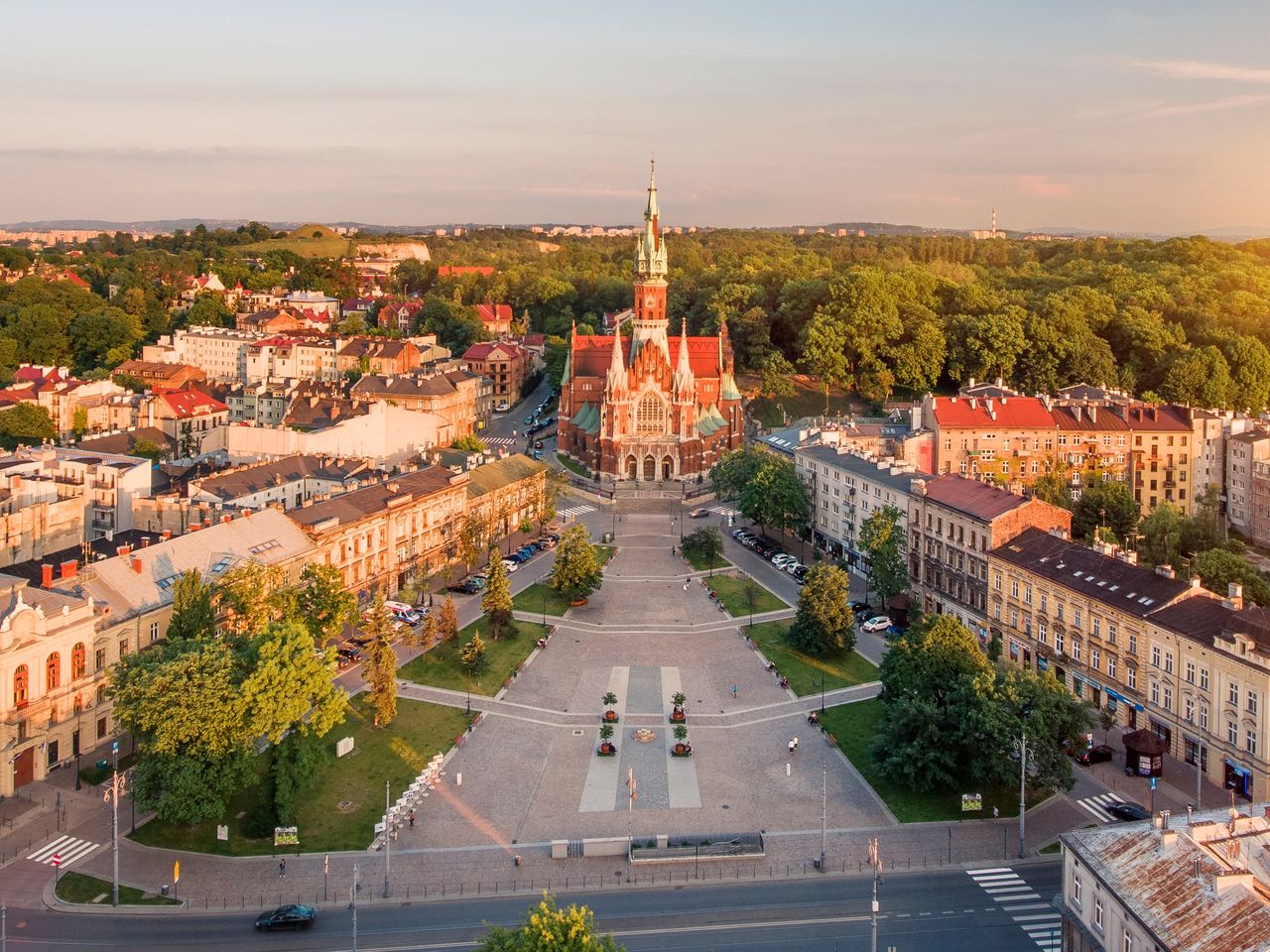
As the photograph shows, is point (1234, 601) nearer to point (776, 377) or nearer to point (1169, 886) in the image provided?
point (1169, 886)

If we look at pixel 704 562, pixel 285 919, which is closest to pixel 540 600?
pixel 704 562

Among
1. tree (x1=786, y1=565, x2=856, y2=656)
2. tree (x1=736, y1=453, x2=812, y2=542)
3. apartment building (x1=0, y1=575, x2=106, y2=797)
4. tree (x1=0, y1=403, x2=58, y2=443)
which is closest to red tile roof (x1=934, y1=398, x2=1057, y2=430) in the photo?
tree (x1=736, y1=453, x2=812, y2=542)

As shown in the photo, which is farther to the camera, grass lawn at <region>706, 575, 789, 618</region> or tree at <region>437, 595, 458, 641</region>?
grass lawn at <region>706, 575, 789, 618</region>

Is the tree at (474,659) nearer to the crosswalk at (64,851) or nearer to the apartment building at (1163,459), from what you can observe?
the crosswalk at (64,851)

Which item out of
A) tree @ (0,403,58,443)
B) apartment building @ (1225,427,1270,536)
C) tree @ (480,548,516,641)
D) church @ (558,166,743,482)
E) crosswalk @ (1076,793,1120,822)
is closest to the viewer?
crosswalk @ (1076,793,1120,822)

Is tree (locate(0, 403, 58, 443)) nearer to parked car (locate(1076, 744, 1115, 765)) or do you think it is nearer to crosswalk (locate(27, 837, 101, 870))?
crosswalk (locate(27, 837, 101, 870))

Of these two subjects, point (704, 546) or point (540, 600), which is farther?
point (704, 546)
